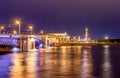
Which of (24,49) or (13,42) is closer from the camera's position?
(24,49)

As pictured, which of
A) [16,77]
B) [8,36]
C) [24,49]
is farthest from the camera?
[8,36]

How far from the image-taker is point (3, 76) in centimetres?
2030

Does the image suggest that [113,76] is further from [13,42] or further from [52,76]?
[13,42]

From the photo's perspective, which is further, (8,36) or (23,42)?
(8,36)

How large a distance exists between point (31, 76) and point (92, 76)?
3552mm

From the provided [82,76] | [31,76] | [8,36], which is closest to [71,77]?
[82,76]

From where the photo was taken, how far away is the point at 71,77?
64.4 feet

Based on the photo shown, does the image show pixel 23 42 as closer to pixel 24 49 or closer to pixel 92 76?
pixel 24 49

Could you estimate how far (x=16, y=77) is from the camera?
19.6 metres

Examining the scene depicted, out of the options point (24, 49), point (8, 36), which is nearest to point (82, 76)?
point (24, 49)

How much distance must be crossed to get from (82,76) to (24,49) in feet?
170

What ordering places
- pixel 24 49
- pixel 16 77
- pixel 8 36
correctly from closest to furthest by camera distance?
pixel 16 77, pixel 24 49, pixel 8 36

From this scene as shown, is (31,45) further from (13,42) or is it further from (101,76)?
(101,76)

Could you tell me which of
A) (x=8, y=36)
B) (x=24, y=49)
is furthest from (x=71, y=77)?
(x=8, y=36)
